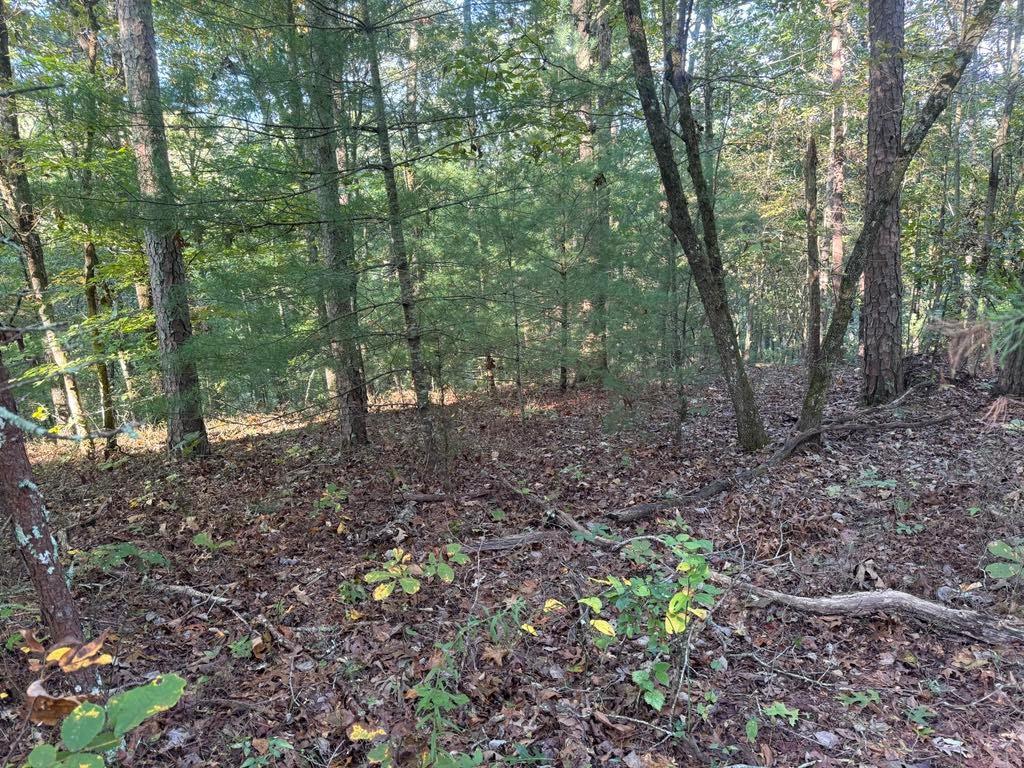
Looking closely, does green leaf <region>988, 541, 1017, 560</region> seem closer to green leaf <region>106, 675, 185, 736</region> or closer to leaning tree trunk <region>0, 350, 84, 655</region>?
green leaf <region>106, 675, 185, 736</region>

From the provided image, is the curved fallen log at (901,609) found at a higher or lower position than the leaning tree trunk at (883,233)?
lower

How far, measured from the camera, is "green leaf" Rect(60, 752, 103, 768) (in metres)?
1.59

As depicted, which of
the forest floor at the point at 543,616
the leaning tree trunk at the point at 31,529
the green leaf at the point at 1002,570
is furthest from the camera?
the green leaf at the point at 1002,570

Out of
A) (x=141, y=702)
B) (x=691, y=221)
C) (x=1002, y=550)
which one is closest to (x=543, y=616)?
(x=141, y=702)

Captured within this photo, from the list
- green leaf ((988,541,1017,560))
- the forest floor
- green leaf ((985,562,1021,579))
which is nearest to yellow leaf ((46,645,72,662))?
the forest floor

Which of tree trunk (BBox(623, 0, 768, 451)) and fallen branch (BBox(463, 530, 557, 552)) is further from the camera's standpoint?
tree trunk (BBox(623, 0, 768, 451))

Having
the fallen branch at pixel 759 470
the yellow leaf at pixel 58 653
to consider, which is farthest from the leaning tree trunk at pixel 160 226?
the fallen branch at pixel 759 470

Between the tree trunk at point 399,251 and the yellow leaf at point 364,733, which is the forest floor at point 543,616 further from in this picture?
the tree trunk at point 399,251

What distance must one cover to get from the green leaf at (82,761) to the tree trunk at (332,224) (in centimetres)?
480

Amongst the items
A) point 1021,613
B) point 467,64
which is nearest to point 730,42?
point 467,64

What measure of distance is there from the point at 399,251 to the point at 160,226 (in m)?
2.57

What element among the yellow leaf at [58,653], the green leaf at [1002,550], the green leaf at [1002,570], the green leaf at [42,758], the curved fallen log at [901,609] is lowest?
the curved fallen log at [901,609]

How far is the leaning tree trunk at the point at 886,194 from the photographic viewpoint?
541 cm

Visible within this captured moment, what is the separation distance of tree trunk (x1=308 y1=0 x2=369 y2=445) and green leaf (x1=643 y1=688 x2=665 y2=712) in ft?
14.7
